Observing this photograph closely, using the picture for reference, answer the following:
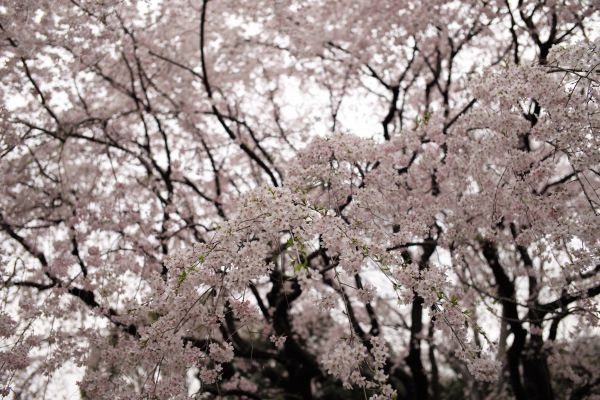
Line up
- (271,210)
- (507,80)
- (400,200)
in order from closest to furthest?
(271,210) → (507,80) → (400,200)

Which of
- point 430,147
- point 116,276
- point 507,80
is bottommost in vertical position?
point 116,276

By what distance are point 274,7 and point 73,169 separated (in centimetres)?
485

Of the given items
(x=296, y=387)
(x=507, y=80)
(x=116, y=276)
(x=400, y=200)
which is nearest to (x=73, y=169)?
(x=116, y=276)

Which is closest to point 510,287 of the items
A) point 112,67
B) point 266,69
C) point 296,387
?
point 296,387

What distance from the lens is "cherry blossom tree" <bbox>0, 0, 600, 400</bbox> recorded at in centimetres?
336

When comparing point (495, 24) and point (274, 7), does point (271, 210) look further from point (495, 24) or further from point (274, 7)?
point (495, 24)

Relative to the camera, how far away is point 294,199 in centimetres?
327

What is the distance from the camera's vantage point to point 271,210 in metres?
3.14

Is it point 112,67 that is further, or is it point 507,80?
point 112,67

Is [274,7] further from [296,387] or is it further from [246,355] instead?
[296,387]

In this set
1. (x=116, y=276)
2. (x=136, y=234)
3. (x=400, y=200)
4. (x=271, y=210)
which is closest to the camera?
(x=271, y=210)

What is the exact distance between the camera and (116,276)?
593 centimetres

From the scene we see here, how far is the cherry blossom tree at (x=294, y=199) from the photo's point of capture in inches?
132

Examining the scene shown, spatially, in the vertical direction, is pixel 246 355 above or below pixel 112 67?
below
